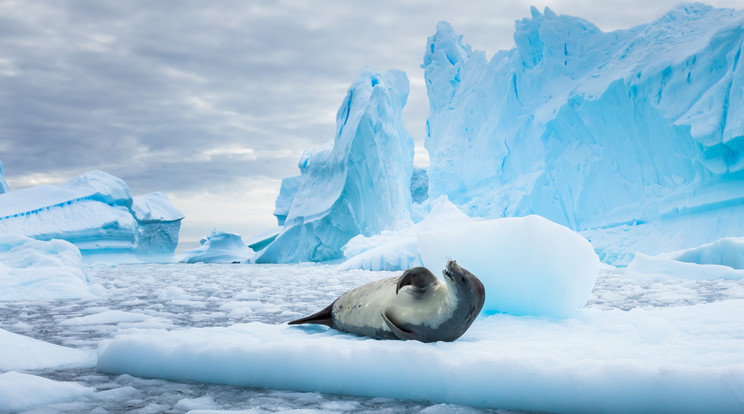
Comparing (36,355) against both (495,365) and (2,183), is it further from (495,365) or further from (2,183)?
(2,183)

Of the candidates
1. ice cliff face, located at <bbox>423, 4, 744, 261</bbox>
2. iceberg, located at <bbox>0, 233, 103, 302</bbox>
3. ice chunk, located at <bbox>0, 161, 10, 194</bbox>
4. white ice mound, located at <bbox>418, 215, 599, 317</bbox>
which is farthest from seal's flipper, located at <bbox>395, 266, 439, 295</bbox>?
ice chunk, located at <bbox>0, 161, 10, 194</bbox>

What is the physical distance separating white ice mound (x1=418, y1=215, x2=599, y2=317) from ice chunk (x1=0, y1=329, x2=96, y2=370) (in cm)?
241

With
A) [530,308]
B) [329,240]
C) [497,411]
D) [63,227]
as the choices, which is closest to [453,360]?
[497,411]

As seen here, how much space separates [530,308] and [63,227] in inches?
779

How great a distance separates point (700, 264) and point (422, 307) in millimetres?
8507

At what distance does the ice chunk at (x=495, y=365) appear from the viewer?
1.65m

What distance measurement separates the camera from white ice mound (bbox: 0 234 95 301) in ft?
18.4

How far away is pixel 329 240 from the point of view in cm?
1838

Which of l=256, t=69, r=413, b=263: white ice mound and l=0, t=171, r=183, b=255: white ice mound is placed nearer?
l=256, t=69, r=413, b=263: white ice mound

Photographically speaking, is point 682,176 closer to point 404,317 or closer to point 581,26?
point 581,26

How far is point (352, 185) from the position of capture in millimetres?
17750

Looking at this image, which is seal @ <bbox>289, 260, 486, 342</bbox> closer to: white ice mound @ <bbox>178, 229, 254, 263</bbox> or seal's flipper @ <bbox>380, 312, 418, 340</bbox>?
seal's flipper @ <bbox>380, 312, 418, 340</bbox>

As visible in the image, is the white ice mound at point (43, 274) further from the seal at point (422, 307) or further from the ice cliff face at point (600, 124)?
the ice cliff face at point (600, 124)

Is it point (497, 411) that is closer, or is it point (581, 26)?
point (497, 411)
